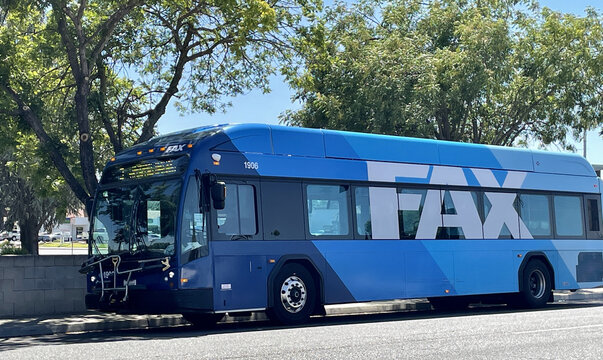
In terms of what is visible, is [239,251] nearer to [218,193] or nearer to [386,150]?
[218,193]

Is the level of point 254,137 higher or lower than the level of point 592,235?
higher

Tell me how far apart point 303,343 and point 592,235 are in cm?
1230

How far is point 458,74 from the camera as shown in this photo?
2536cm

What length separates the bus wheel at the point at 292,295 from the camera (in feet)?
47.4

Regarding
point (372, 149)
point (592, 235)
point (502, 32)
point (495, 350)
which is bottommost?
point (495, 350)

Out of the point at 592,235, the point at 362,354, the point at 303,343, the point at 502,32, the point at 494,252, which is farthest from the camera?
the point at 502,32

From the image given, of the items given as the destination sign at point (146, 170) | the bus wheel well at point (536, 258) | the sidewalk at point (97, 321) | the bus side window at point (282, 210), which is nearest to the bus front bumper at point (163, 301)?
the sidewalk at point (97, 321)

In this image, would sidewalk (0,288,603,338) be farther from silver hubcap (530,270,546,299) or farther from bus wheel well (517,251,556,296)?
silver hubcap (530,270,546,299)

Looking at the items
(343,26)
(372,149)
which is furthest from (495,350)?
(343,26)

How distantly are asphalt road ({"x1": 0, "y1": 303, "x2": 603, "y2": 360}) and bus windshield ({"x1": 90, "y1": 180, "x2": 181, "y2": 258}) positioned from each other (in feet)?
5.01

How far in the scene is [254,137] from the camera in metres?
14.4

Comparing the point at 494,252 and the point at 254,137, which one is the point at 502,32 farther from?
the point at 254,137

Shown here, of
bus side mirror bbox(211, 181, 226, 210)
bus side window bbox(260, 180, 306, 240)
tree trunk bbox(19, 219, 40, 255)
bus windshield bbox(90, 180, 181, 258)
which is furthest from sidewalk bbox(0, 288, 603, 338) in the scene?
tree trunk bbox(19, 219, 40, 255)

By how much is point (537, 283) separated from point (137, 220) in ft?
32.9
